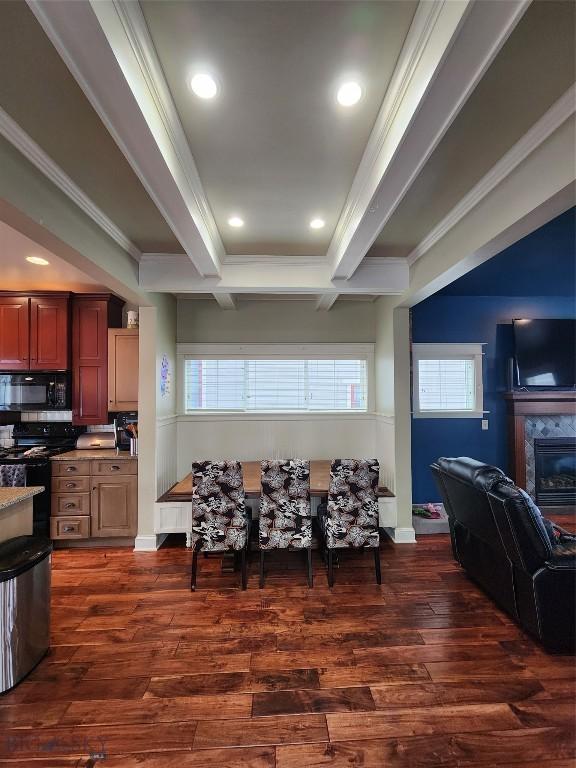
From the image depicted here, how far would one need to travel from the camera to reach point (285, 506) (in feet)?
9.30

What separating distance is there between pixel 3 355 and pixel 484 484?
461cm

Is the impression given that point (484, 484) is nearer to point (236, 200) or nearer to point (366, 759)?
point (366, 759)

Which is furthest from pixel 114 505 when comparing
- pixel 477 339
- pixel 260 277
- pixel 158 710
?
pixel 477 339

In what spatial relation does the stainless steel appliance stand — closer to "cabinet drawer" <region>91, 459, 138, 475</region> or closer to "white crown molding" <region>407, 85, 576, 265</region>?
"cabinet drawer" <region>91, 459, 138, 475</region>

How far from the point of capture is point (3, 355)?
147 inches

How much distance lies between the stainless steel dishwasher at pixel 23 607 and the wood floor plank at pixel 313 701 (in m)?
1.28

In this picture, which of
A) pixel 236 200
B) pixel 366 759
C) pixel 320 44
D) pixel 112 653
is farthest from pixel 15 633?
pixel 320 44

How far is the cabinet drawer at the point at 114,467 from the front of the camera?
3.51 metres

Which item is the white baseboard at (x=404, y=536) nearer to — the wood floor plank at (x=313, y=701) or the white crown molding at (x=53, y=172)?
the wood floor plank at (x=313, y=701)

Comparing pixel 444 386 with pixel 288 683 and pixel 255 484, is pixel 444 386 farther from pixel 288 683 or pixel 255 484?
pixel 288 683

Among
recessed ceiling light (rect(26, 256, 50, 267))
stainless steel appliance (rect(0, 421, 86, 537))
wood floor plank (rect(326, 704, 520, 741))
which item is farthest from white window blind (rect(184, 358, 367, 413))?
wood floor plank (rect(326, 704, 520, 741))

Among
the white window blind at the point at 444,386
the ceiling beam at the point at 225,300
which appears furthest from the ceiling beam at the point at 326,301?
the white window blind at the point at 444,386

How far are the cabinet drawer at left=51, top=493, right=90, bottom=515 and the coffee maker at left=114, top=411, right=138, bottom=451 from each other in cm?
56

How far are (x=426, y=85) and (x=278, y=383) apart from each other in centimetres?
341
